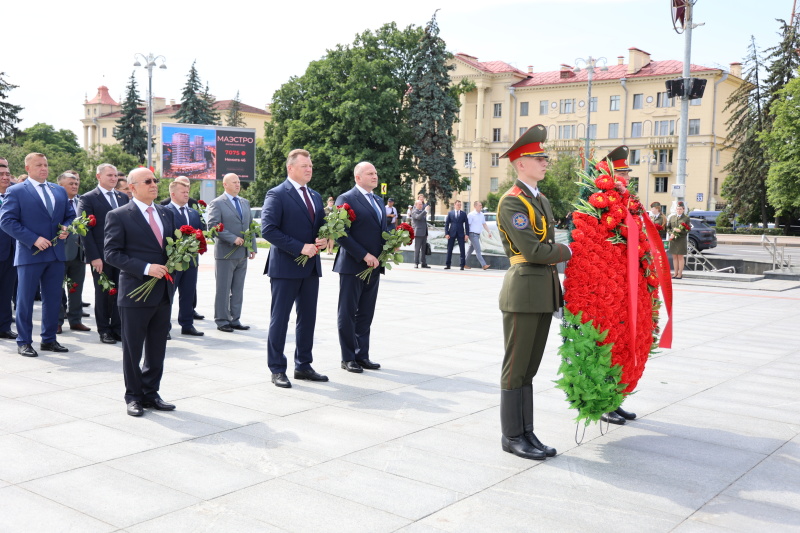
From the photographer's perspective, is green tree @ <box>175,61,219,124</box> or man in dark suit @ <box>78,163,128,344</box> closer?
man in dark suit @ <box>78,163,128,344</box>

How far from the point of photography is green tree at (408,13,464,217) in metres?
53.7

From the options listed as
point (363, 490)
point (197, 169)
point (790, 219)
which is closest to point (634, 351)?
point (363, 490)

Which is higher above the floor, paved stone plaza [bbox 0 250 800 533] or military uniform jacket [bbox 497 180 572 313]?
military uniform jacket [bbox 497 180 572 313]

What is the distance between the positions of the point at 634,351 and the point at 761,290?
13.7 m

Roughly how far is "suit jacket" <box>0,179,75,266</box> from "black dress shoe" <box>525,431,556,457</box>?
18.8 feet

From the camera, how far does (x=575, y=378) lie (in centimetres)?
507

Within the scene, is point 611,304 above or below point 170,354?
above

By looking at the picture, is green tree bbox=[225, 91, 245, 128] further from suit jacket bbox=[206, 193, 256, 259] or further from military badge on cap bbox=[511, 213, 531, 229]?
military badge on cap bbox=[511, 213, 531, 229]

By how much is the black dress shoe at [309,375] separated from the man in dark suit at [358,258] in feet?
1.67

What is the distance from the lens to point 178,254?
19.5 ft

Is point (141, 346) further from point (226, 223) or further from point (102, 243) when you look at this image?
point (226, 223)

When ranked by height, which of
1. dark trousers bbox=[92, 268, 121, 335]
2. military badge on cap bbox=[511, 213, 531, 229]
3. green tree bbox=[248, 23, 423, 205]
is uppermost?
green tree bbox=[248, 23, 423, 205]

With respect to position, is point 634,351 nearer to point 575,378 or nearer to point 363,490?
point 575,378

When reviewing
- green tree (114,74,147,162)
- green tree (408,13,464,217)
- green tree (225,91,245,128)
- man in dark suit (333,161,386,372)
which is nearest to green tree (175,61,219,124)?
green tree (114,74,147,162)
